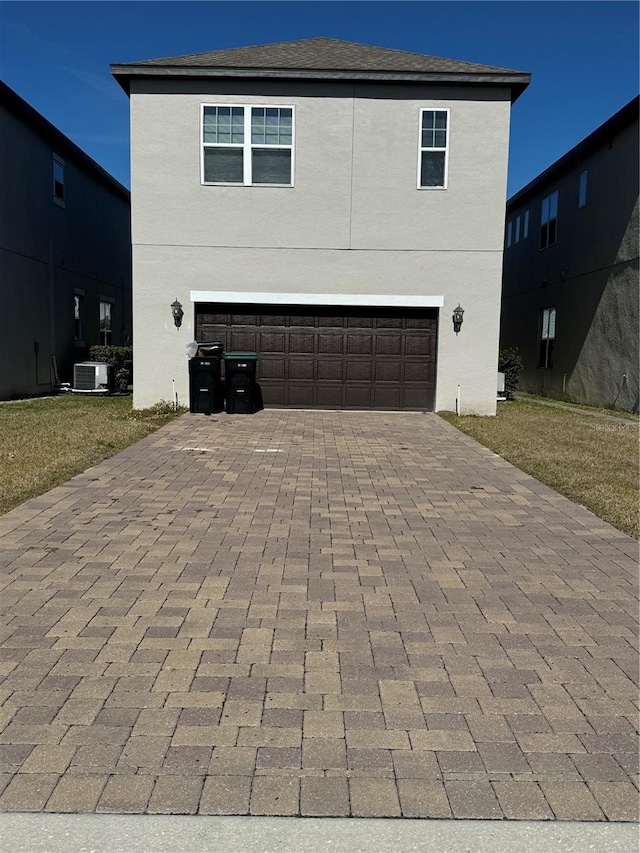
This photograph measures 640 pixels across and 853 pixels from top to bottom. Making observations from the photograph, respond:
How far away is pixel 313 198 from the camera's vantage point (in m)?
14.6

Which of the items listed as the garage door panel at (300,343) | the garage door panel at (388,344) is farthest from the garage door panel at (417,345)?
the garage door panel at (300,343)

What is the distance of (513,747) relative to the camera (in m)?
2.94

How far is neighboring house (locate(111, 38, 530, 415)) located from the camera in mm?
14445

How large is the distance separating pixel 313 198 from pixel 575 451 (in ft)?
25.9

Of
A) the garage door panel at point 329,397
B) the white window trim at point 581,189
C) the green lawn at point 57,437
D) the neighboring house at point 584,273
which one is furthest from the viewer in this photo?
the white window trim at point 581,189

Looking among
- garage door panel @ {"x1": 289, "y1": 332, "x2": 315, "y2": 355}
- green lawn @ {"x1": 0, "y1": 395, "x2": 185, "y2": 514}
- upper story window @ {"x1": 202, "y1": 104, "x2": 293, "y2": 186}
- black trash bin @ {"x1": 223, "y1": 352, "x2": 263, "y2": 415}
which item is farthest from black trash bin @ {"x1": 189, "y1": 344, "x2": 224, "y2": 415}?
upper story window @ {"x1": 202, "y1": 104, "x2": 293, "y2": 186}

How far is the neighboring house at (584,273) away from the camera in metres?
16.5

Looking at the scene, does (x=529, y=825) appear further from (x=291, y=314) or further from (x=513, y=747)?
(x=291, y=314)

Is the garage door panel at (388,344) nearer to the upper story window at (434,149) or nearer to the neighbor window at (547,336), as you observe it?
the upper story window at (434,149)

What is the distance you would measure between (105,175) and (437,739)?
2420 cm

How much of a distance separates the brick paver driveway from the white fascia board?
827cm

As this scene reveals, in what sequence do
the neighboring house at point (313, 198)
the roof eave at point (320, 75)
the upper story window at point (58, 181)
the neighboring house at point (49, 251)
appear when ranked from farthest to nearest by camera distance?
the upper story window at point (58, 181) < the neighboring house at point (49, 251) < the neighboring house at point (313, 198) < the roof eave at point (320, 75)

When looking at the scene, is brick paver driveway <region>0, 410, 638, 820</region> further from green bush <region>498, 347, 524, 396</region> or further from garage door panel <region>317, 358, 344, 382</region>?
green bush <region>498, 347, 524, 396</region>

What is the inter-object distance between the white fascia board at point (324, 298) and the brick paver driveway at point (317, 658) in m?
8.27
